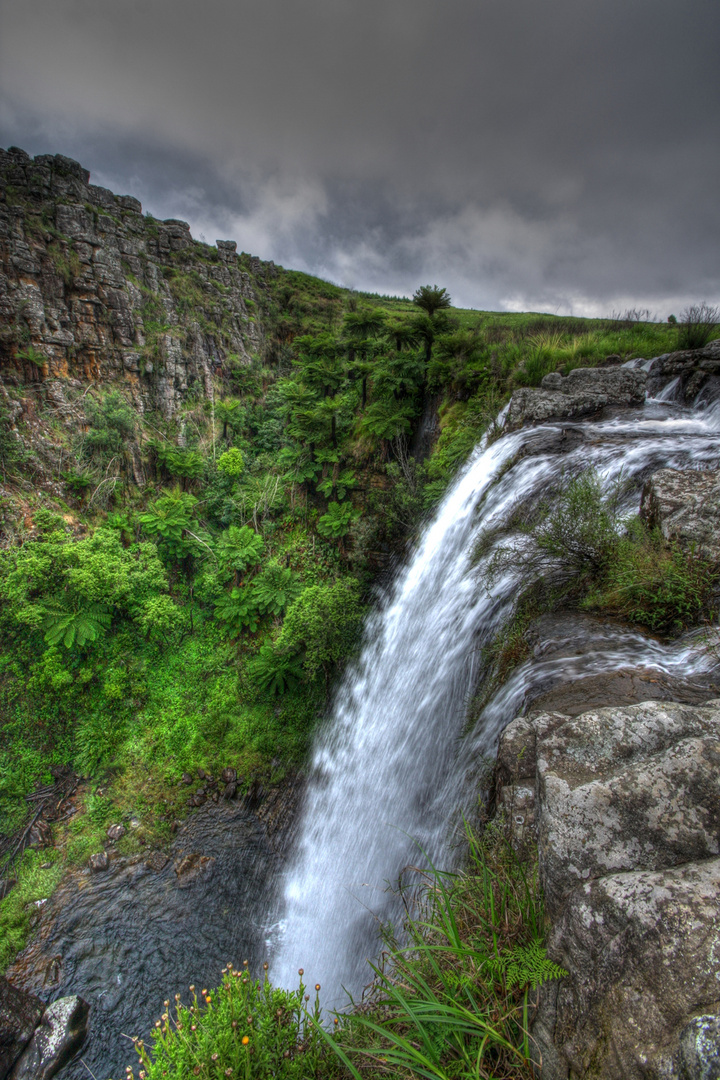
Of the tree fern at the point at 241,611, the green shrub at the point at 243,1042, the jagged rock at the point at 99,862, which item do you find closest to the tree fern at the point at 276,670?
the tree fern at the point at 241,611

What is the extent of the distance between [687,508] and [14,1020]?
447 inches

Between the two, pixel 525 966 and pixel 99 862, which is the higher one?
pixel 525 966

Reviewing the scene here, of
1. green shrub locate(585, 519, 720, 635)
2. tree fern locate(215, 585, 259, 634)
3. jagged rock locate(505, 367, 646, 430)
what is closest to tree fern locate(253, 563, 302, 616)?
tree fern locate(215, 585, 259, 634)

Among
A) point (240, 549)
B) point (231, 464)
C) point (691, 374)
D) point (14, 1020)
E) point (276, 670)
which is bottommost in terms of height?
point (14, 1020)

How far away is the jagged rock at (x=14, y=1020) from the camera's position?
19.2ft

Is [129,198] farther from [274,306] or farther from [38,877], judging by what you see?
[38,877]

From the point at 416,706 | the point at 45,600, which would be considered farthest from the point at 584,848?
the point at 45,600

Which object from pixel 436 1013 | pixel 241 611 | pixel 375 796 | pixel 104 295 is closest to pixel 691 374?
pixel 375 796

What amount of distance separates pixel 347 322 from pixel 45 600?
1261cm

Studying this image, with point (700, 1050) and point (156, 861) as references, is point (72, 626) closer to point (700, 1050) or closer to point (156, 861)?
point (156, 861)

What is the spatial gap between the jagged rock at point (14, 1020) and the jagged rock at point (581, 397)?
12.3 meters

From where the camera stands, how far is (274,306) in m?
26.5

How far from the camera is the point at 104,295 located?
1830 cm

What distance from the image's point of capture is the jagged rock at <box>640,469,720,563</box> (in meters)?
3.44
